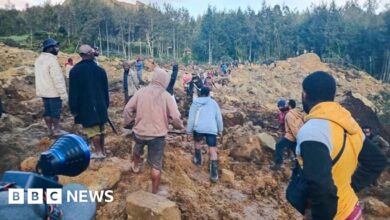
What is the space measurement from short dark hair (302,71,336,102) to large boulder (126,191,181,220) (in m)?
2.13

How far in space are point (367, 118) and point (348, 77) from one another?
84.7 ft

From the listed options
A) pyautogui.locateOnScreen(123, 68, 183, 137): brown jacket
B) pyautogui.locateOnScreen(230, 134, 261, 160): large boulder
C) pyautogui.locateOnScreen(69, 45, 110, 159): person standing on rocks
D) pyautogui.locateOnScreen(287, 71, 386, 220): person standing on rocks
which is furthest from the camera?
pyautogui.locateOnScreen(230, 134, 261, 160): large boulder

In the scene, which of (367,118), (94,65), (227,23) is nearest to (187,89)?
(367,118)

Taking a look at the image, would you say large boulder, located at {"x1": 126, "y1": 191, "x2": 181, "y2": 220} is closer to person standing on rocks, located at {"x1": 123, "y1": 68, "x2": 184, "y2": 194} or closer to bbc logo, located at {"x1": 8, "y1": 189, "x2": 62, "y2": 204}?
person standing on rocks, located at {"x1": 123, "y1": 68, "x2": 184, "y2": 194}

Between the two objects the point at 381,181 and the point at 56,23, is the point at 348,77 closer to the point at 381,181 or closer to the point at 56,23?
the point at 56,23

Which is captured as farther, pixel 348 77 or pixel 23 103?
pixel 348 77

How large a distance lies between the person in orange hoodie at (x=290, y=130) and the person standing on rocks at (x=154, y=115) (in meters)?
2.45

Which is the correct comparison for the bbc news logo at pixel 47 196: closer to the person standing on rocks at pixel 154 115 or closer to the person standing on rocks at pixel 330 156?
the person standing on rocks at pixel 330 156

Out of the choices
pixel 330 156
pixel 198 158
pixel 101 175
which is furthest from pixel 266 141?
pixel 330 156

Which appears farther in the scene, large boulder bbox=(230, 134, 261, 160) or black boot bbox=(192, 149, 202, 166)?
large boulder bbox=(230, 134, 261, 160)

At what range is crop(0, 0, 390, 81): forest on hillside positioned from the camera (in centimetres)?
4344

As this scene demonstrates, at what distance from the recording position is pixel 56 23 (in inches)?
1741

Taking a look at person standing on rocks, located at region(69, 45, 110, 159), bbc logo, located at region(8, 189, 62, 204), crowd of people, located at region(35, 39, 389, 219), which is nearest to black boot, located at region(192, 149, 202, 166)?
crowd of people, located at region(35, 39, 389, 219)

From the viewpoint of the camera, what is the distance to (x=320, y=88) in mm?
2355
